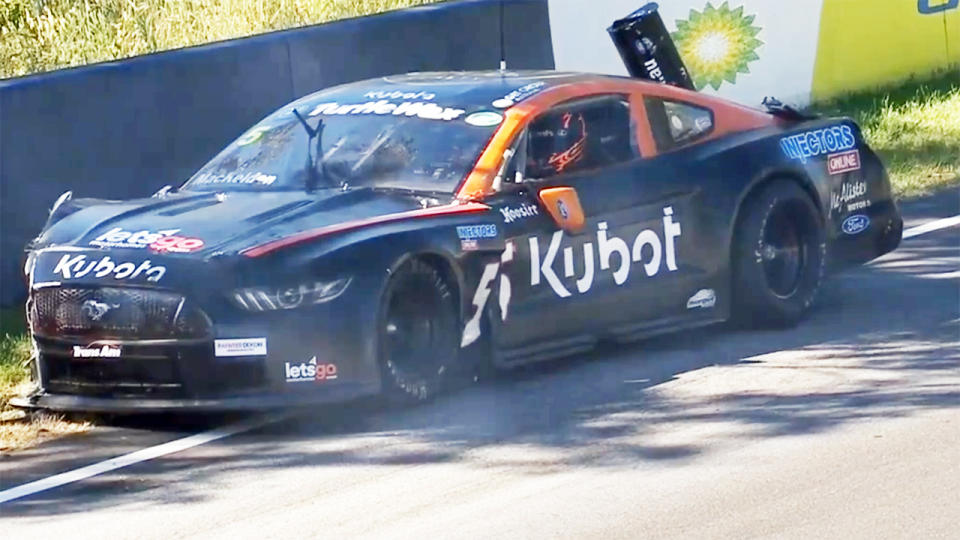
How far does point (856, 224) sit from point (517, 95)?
7.71 ft

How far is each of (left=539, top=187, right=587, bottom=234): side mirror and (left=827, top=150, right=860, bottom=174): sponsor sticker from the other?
1945 millimetres

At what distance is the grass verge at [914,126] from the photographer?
14.3m

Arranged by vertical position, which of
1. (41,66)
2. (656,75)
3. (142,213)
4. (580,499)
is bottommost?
(580,499)

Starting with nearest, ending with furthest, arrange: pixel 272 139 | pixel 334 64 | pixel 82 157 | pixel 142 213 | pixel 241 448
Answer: pixel 241 448 < pixel 142 213 < pixel 272 139 < pixel 82 157 < pixel 334 64

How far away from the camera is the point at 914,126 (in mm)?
15836

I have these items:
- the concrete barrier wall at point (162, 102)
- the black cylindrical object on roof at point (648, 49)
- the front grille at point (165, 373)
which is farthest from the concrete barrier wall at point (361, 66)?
the front grille at point (165, 373)

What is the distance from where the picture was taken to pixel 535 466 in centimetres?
732

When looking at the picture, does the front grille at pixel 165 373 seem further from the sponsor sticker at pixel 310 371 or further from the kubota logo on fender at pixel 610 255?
the kubota logo on fender at pixel 610 255

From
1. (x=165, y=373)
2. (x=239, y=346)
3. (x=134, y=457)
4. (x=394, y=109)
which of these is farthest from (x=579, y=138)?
(x=134, y=457)

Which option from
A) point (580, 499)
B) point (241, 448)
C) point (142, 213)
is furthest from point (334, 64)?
point (580, 499)

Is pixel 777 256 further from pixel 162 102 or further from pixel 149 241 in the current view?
pixel 162 102

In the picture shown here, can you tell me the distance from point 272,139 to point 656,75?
3302 mm

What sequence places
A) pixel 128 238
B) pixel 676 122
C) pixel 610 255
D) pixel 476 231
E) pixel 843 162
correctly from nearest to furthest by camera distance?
pixel 128 238 < pixel 476 231 < pixel 610 255 < pixel 676 122 < pixel 843 162

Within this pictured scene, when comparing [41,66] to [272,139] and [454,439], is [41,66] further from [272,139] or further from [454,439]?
[454,439]
